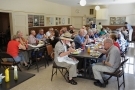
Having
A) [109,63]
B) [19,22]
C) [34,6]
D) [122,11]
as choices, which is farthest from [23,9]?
[122,11]

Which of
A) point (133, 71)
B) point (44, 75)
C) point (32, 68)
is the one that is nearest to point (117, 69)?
point (133, 71)

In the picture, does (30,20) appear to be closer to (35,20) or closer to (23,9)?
(35,20)

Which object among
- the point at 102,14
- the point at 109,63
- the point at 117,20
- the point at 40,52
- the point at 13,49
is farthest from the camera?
the point at 117,20

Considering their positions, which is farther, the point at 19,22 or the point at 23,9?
the point at 23,9

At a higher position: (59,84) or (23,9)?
(23,9)

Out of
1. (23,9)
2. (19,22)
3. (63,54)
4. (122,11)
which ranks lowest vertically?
(63,54)

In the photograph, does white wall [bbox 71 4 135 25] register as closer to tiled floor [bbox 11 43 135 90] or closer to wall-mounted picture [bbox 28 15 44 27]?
wall-mounted picture [bbox 28 15 44 27]

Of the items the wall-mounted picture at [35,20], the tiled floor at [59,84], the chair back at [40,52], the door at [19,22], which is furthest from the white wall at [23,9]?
the tiled floor at [59,84]

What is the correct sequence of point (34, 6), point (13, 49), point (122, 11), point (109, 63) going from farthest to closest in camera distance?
point (122, 11) < point (34, 6) < point (13, 49) < point (109, 63)

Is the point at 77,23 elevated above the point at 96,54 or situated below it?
above

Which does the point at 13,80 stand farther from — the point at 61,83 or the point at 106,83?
the point at 106,83

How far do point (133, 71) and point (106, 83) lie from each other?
4.83 ft

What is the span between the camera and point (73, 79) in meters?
3.76

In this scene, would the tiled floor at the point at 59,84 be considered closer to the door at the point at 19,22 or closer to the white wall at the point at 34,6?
the door at the point at 19,22
